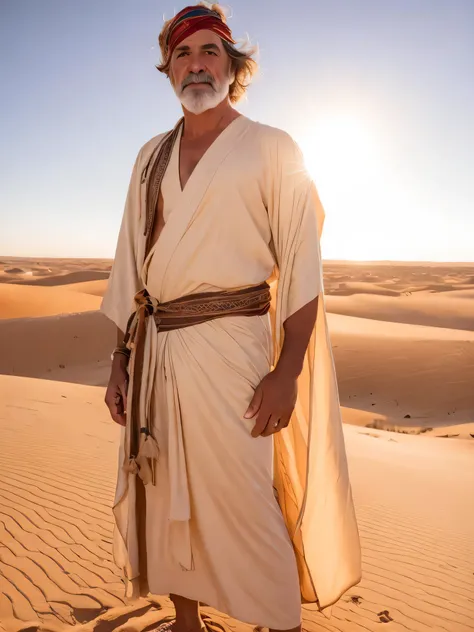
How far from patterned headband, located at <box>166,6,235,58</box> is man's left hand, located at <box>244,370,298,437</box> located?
4.42 ft

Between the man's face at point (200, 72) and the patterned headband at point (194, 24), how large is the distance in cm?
2

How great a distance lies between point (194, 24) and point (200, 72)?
0.61 feet

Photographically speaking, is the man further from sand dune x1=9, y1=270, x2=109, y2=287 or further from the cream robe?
A: sand dune x1=9, y1=270, x2=109, y2=287

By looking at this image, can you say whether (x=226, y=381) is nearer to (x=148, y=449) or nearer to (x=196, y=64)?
(x=148, y=449)

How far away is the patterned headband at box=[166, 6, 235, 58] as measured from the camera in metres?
2.12

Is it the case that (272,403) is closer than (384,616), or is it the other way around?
(272,403)

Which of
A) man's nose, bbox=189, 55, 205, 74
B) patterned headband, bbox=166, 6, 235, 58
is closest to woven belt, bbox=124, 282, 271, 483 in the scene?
man's nose, bbox=189, 55, 205, 74

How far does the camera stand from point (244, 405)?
2.00 metres

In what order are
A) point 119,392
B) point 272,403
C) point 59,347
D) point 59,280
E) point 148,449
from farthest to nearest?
point 59,280 → point 59,347 → point 119,392 → point 148,449 → point 272,403

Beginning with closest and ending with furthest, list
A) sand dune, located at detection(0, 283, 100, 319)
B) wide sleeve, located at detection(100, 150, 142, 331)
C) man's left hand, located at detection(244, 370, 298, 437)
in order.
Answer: man's left hand, located at detection(244, 370, 298, 437)
wide sleeve, located at detection(100, 150, 142, 331)
sand dune, located at detection(0, 283, 100, 319)

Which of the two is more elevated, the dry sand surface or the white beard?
the white beard

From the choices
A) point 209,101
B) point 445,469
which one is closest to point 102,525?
point 209,101

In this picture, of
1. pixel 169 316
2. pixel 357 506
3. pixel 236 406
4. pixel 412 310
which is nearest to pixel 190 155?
pixel 169 316

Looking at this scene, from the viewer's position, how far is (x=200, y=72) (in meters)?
2.12
